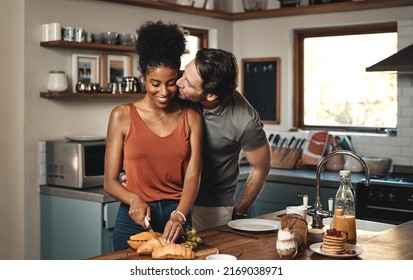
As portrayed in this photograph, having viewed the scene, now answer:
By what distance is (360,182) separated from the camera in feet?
15.3

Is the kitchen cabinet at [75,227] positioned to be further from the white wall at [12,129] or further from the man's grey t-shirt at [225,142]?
A: the man's grey t-shirt at [225,142]

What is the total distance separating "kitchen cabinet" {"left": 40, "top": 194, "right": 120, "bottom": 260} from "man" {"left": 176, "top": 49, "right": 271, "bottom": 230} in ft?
3.27

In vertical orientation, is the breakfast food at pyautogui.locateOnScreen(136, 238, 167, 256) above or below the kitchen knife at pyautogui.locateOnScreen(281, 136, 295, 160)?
below

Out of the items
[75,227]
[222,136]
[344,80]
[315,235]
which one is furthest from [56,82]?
[344,80]

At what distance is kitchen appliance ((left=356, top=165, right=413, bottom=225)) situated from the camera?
4.55 metres

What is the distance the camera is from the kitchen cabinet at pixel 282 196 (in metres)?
4.85

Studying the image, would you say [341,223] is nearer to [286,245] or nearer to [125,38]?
→ [286,245]

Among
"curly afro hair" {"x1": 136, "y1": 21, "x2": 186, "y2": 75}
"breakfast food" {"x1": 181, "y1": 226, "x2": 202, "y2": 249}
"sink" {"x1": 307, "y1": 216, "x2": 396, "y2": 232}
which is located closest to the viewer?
"breakfast food" {"x1": 181, "y1": 226, "x2": 202, "y2": 249}

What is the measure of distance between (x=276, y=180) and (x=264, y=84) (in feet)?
3.71

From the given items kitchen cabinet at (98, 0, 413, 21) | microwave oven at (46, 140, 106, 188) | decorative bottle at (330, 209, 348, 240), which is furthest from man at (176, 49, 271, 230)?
kitchen cabinet at (98, 0, 413, 21)

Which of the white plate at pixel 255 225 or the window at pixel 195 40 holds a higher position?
the window at pixel 195 40

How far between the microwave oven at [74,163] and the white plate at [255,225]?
164cm

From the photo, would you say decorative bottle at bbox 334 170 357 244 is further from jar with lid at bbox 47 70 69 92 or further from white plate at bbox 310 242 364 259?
jar with lid at bbox 47 70 69 92

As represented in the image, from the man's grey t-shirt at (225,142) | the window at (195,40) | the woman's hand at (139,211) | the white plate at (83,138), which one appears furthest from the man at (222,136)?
the window at (195,40)
